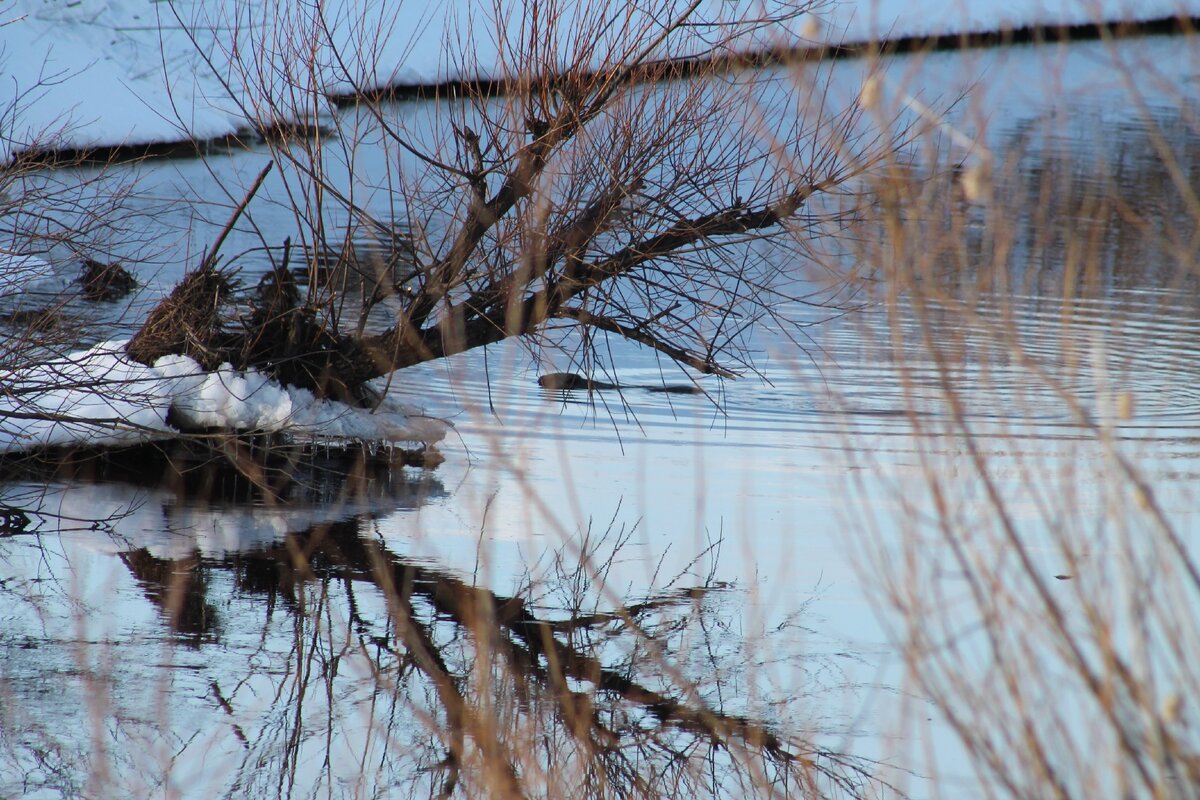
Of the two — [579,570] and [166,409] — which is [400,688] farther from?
[166,409]

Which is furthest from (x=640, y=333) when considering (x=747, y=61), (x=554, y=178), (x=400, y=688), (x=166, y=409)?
(x=400, y=688)

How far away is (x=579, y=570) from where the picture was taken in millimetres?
5363

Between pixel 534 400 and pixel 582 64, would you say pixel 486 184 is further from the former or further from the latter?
pixel 534 400

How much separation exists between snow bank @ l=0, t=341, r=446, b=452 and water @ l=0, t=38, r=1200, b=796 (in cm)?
23

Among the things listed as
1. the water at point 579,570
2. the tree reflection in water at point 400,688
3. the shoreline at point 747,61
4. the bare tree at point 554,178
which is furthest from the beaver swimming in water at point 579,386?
the tree reflection in water at point 400,688

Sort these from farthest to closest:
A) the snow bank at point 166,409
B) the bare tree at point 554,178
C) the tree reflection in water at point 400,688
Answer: the bare tree at point 554,178 → the snow bank at point 166,409 → the tree reflection in water at point 400,688

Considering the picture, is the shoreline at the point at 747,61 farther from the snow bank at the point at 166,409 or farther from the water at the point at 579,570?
the snow bank at the point at 166,409

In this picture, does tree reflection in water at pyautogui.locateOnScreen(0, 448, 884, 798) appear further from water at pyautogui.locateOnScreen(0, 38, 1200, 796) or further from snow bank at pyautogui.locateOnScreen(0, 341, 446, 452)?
snow bank at pyautogui.locateOnScreen(0, 341, 446, 452)

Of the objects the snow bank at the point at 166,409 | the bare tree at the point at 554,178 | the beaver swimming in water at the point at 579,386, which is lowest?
the beaver swimming in water at the point at 579,386

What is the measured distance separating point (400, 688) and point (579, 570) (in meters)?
1.16

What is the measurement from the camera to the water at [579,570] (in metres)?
3.31

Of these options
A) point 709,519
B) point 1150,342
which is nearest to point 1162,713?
point 709,519

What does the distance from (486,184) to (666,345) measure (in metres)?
1.16

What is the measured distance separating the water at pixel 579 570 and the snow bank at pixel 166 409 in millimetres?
233
